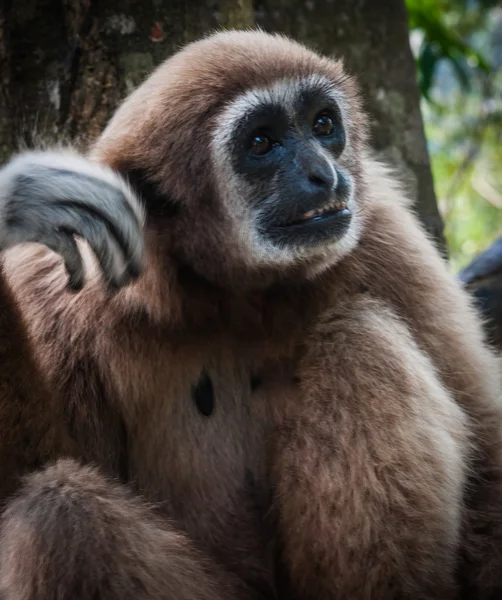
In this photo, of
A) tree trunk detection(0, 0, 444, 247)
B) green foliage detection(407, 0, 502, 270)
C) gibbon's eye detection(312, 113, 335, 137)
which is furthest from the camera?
green foliage detection(407, 0, 502, 270)

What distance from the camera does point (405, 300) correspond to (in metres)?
4.91

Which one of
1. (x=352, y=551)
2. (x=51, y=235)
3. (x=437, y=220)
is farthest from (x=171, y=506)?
(x=437, y=220)

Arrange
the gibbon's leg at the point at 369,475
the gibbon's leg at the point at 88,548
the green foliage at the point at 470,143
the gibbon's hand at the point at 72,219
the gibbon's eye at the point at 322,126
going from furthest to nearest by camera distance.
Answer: the green foliage at the point at 470,143 → the gibbon's eye at the point at 322,126 → the gibbon's leg at the point at 369,475 → the gibbon's hand at the point at 72,219 → the gibbon's leg at the point at 88,548

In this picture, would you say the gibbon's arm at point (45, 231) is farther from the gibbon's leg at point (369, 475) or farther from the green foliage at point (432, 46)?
the green foliage at point (432, 46)

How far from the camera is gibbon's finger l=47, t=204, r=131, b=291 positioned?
3.92 metres

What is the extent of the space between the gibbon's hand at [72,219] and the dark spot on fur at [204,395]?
3.02ft

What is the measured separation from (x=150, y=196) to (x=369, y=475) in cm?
183

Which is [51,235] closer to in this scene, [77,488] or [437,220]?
[77,488]

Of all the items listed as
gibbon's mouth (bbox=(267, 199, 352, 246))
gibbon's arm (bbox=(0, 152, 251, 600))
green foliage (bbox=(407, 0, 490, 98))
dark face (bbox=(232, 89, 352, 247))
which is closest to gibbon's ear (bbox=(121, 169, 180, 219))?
gibbon's arm (bbox=(0, 152, 251, 600))

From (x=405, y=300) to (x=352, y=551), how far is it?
1.42 m

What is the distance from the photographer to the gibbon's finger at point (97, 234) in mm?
3916

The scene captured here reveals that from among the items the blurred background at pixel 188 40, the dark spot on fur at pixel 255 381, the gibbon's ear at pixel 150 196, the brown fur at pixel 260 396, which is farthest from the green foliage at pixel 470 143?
the gibbon's ear at pixel 150 196

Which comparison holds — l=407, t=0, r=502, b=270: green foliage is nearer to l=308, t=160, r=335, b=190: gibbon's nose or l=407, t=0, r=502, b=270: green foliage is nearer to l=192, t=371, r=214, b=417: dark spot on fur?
l=308, t=160, r=335, b=190: gibbon's nose

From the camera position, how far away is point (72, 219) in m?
3.95
